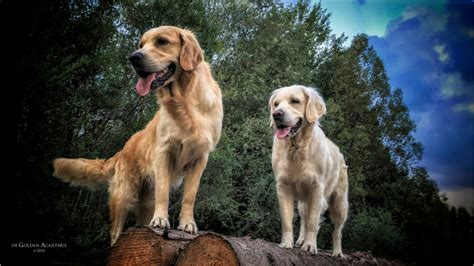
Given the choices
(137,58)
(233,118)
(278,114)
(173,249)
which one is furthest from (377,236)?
(173,249)

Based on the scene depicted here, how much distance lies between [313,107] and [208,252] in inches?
79.9

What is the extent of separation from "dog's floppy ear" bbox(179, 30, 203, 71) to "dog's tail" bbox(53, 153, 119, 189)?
1.05 meters

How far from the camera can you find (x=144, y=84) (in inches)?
124

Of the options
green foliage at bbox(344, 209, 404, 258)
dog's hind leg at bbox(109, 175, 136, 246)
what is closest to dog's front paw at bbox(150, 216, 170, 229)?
dog's hind leg at bbox(109, 175, 136, 246)

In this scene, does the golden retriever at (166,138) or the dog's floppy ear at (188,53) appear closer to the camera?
the golden retriever at (166,138)

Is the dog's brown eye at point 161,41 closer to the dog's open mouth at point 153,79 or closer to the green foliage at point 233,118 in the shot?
the dog's open mouth at point 153,79

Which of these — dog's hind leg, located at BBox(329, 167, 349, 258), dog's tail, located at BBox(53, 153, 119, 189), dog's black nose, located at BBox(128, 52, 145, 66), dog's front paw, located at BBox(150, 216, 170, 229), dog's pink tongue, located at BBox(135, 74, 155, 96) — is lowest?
dog's front paw, located at BBox(150, 216, 170, 229)

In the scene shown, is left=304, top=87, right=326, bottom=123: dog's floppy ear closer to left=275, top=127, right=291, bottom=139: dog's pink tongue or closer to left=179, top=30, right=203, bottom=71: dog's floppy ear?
left=275, top=127, right=291, bottom=139: dog's pink tongue

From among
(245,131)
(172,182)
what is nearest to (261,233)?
(245,131)

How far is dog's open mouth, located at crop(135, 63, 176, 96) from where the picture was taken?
3.14 meters

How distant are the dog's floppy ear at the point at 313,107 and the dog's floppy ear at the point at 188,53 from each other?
3.82ft

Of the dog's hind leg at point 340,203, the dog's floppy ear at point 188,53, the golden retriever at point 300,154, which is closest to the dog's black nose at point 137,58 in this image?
the dog's floppy ear at point 188,53

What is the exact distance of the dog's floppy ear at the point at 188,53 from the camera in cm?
328

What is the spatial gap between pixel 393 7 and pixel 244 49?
11.4 ft
